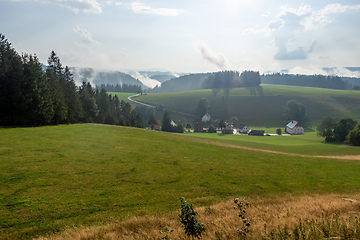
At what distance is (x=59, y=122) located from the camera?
58750mm

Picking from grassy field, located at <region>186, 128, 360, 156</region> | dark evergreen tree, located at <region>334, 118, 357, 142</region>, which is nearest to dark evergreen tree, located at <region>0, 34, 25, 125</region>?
grassy field, located at <region>186, 128, 360, 156</region>

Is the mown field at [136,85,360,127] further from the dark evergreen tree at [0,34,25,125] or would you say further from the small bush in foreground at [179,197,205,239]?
the small bush in foreground at [179,197,205,239]

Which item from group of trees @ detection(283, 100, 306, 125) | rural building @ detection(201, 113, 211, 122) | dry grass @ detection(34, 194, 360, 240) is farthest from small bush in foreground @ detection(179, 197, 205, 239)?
group of trees @ detection(283, 100, 306, 125)

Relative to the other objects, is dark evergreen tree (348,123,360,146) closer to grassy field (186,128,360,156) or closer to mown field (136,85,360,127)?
grassy field (186,128,360,156)

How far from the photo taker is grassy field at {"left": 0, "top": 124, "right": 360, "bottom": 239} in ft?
39.2

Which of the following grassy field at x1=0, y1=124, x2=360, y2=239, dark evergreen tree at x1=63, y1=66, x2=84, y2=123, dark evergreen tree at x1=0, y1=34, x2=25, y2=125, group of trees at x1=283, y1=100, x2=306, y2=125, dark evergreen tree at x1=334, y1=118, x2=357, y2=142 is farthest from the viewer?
group of trees at x1=283, y1=100, x2=306, y2=125

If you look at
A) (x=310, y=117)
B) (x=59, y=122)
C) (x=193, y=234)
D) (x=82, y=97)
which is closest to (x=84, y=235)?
(x=193, y=234)

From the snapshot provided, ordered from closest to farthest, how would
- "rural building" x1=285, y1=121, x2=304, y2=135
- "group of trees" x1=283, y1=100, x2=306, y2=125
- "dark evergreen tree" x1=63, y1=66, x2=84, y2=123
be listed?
"dark evergreen tree" x1=63, y1=66, x2=84, y2=123 → "rural building" x1=285, y1=121, x2=304, y2=135 → "group of trees" x1=283, y1=100, x2=306, y2=125

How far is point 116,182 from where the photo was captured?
56.9 ft

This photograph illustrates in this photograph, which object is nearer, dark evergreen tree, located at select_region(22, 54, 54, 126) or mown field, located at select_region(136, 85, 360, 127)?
dark evergreen tree, located at select_region(22, 54, 54, 126)

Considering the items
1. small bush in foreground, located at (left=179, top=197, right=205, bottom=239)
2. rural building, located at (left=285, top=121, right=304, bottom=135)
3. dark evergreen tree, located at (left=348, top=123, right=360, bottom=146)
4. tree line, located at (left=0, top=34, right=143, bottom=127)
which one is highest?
tree line, located at (left=0, top=34, right=143, bottom=127)

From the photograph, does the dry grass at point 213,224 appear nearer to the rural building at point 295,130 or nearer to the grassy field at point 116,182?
the grassy field at point 116,182

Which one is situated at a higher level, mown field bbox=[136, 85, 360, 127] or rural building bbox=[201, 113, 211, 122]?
mown field bbox=[136, 85, 360, 127]

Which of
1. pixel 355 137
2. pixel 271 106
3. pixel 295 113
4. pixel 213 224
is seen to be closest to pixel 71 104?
pixel 213 224
